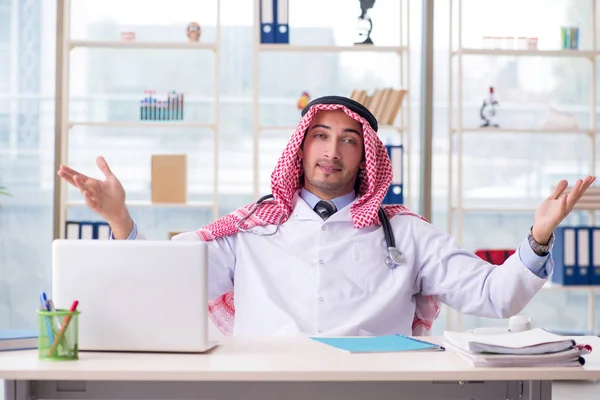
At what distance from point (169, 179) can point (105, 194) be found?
2.57 m

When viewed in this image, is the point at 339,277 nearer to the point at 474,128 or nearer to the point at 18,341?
the point at 18,341

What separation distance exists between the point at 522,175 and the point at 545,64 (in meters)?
0.68

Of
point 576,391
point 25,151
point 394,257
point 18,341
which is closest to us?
point 18,341

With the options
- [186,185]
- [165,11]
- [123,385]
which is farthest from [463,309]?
[165,11]

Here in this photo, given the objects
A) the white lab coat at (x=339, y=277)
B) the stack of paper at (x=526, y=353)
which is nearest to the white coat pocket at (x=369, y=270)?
the white lab coat at (x=339, y=277)

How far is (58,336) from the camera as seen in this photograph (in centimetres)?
188

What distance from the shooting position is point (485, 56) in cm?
534

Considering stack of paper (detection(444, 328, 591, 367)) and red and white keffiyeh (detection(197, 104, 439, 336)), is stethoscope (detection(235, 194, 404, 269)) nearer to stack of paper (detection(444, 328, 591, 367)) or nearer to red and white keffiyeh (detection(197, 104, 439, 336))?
red and white keffiyeh (detection(197, 104, 439, 336))

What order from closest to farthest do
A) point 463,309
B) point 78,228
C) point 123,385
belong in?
point 123,385 → point 463,309 → point 78,228

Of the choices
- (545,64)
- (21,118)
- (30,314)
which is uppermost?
(545,64)

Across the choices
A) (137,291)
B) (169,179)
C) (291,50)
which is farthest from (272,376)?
(291,50)

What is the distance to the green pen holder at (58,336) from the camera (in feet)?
6.20

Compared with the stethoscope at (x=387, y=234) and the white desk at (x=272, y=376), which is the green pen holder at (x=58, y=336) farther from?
the stethoscope at (x=387, y=234)

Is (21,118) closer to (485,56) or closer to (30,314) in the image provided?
(30,314)
